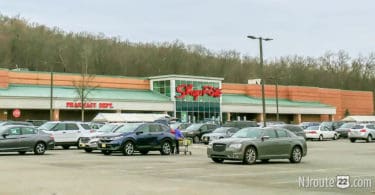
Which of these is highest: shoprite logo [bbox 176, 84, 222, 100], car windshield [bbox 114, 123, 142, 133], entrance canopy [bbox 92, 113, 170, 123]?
shoprite logo [bbox 176, 84, 222, 100]

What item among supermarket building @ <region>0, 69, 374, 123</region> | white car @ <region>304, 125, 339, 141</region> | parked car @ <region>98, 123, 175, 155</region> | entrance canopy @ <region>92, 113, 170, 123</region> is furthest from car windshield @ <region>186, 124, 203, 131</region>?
supermarket building @ <region>0, 69, 374, 123</region>

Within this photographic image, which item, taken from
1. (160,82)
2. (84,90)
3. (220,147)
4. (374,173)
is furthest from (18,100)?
(374,173)

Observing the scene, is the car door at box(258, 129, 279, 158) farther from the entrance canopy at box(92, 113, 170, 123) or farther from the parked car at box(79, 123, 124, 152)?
the entrance canopy at box(92, 113, 170, 123)

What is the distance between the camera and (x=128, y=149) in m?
28.1

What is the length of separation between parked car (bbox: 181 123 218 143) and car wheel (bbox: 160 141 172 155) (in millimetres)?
16649

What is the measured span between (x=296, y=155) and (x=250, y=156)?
8.79 ft

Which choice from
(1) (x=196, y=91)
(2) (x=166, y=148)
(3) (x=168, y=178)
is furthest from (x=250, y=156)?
(1) (x=196, y=91)

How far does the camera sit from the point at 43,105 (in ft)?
228

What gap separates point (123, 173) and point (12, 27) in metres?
102

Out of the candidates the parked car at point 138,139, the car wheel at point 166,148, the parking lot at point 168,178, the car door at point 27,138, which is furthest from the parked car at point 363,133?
the car door at point 27,138

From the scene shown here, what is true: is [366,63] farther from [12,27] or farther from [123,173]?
[123,173]

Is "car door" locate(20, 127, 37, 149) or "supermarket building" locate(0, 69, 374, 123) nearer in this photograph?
"car door" locate(20, 127, 37, 149)

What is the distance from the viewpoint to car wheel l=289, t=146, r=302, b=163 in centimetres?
2414

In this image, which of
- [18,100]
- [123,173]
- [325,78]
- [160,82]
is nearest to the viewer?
[123,173]
